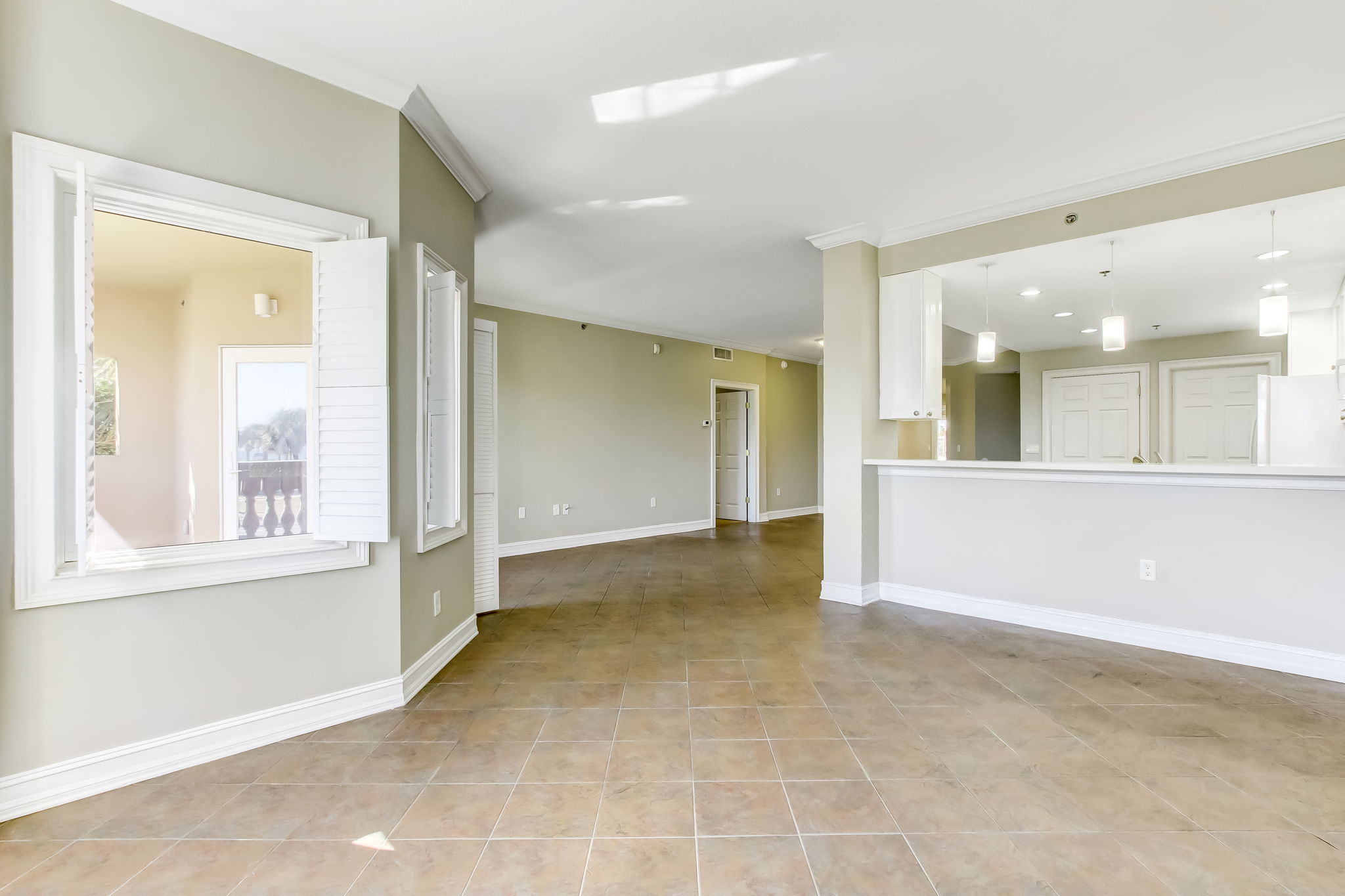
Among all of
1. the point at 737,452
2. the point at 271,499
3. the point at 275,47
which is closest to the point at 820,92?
the point at 275,47

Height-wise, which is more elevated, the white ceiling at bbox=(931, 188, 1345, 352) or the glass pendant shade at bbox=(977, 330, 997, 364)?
the white ceiling at bbox=(931, 188, 1345, 352)

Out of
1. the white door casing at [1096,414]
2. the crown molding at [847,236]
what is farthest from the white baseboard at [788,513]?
the crown molding at [847,236]

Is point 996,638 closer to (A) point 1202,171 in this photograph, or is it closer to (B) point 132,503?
(A) point 1202,171

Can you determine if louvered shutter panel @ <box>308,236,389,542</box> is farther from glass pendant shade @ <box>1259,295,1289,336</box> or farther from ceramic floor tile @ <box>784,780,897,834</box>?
glass pendant shade @ <box>1259,295,1289,336</box>

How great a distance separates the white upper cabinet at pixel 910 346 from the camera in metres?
4.04

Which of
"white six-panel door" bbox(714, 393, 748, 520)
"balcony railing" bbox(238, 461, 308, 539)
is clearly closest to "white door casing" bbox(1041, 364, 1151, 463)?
"white six-panel door" bbox(714, 393, 748, 520)

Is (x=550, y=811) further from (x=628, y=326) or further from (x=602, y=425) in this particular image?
(x=628, y=326)

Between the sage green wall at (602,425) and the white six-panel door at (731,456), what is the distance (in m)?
0.31

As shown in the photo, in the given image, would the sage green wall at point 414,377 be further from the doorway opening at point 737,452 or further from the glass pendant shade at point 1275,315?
the doorway opening at point 737,452

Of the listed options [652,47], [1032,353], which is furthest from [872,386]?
[1032,353]

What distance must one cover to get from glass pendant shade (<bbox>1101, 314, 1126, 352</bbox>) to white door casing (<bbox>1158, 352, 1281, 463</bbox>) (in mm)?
4218

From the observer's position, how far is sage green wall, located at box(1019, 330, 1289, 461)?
634 centimetres

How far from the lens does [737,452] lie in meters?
8.82

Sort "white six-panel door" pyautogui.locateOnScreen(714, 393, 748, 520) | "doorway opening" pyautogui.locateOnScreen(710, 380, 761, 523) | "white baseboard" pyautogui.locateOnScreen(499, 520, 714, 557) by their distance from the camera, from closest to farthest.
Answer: "white baseboard" pyautogui.locateOnScreen(499, 520, 714, 557) → "doorway opening" pyautogui.locateOnScreen(710, 380, 761, 523) → "white six-panel door" pyautogui.locateOnScreen(714, 393, 748, 520)
